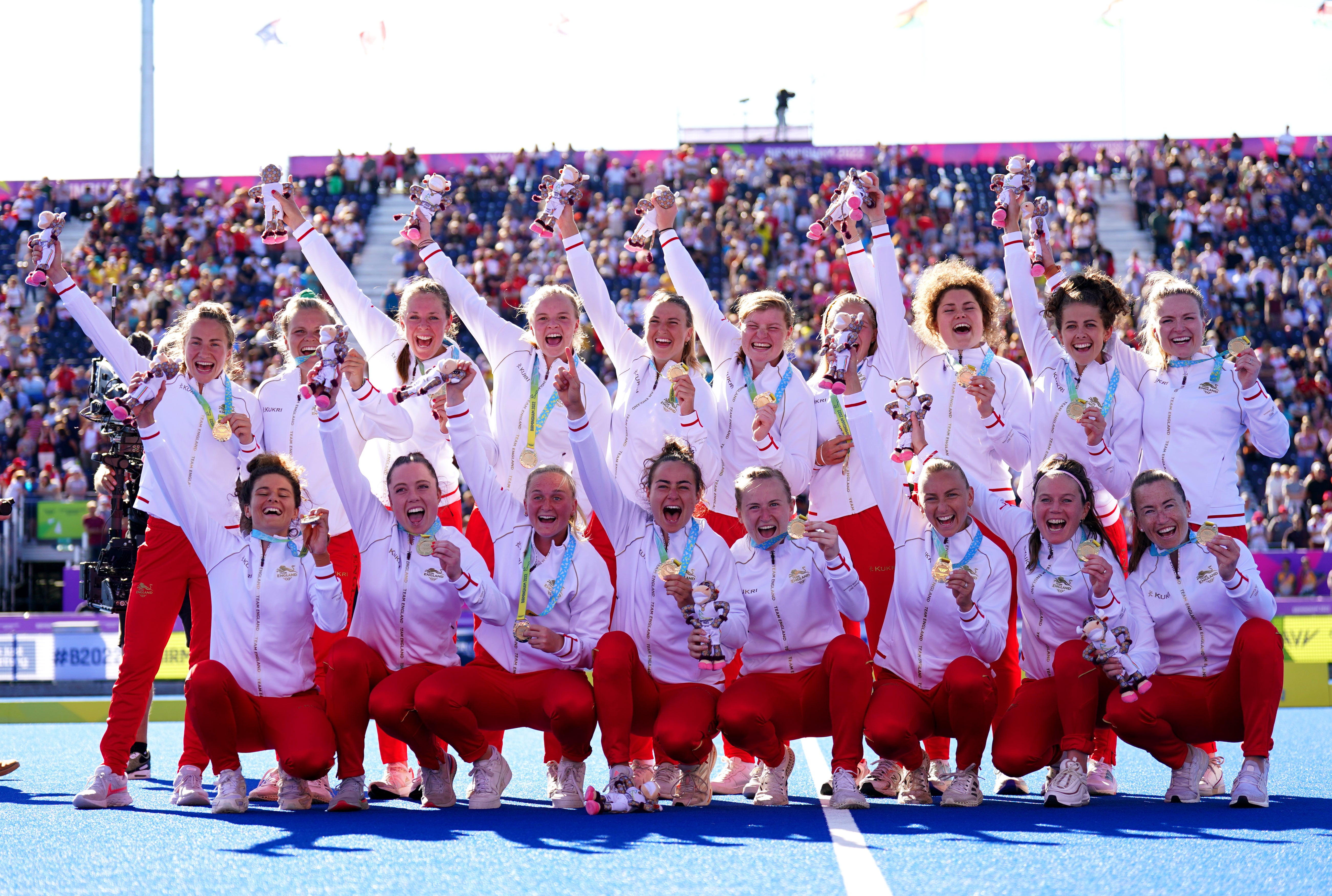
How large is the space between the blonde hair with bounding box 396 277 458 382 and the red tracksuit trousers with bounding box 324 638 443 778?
60.4 inches

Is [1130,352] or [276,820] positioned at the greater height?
[1130,352]

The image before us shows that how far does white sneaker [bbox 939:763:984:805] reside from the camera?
17.7ft

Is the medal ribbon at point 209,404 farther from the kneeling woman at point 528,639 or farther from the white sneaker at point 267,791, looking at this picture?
the white sneaker at point 267,791

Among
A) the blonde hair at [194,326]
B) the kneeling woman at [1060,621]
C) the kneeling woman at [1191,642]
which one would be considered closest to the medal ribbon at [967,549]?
the kneeling woman at [1060,621]

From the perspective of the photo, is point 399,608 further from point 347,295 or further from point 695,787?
point 347,295

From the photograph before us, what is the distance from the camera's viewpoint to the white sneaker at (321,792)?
18.7ft

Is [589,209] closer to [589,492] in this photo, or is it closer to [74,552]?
[74,552]

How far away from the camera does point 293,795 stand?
5531 millimetres

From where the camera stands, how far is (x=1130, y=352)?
6348mm

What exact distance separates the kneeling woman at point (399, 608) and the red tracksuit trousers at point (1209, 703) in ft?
8.39

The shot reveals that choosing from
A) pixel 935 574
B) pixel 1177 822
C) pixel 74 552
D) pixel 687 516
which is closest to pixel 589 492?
pixel 687 516

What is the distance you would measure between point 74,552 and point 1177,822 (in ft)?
41.7

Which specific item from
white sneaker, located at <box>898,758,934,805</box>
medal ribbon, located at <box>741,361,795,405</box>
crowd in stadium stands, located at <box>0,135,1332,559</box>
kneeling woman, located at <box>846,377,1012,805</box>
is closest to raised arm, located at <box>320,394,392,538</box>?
medal ribbon, located at <box>741,361,795,405</box>

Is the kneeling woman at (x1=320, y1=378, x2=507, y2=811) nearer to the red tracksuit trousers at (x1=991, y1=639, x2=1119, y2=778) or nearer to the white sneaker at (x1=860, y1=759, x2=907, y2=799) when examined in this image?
the white sneaker at (x1=860, y1=759, x2=907, y2=799)
